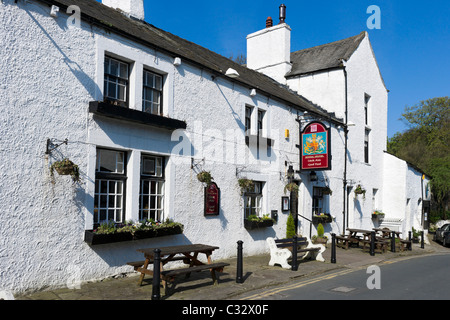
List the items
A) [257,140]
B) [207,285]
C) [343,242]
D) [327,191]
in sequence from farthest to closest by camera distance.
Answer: [343,242], [327,191], [257,140], [207,285]

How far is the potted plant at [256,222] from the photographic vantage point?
1272 centimetres

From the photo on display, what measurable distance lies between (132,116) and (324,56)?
1478cm

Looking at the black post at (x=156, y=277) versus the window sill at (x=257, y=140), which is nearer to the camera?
the black post at (x=156, y=277)

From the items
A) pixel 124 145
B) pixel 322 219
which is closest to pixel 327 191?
pixel 322 219

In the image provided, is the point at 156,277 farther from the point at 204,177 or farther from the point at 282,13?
the point at 282,13

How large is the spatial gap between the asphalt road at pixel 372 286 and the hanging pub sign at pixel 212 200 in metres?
3.30

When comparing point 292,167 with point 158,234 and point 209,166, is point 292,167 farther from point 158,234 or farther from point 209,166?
point 158,234

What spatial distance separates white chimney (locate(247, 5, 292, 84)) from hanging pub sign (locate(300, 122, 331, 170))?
22.2 ft

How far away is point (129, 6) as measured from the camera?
1295cm

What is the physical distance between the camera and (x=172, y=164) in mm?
10336

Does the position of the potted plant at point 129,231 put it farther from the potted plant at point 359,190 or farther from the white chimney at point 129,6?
the potted plant at point 359,190

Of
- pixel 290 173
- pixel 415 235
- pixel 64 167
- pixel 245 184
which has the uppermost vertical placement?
pixel 290 173

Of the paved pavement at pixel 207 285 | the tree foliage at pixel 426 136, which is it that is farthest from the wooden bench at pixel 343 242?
the tree foliage at pixel 426 136

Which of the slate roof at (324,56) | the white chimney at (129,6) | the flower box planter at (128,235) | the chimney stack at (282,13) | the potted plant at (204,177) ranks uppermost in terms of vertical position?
the chimney stack at (282,13)
